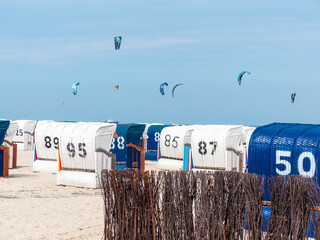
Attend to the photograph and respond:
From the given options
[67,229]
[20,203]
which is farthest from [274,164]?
[20,203]

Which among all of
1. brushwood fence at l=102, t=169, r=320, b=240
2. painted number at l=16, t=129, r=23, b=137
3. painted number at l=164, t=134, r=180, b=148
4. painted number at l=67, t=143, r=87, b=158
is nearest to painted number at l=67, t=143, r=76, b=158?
painted number at l=67, t=143, r=87, b=158

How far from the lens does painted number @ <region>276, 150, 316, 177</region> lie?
991 centimetres

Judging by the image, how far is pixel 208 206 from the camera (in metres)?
7.56

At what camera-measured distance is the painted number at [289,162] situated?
9.91 metres

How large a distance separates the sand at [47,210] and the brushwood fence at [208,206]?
104 inches

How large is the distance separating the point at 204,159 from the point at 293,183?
12.1 metres

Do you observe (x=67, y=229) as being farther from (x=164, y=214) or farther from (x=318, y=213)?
(x=318, y=213)

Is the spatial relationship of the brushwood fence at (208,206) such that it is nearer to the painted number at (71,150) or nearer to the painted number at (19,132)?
the painted number at (71,150)

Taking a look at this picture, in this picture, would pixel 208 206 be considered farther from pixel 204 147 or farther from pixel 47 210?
pixel 204 147

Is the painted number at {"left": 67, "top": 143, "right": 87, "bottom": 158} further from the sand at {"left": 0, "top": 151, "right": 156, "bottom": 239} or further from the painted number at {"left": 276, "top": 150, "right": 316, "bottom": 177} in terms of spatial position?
the painted number at {"left": 276, "top": 150, "right": 316, "bottom": 177}

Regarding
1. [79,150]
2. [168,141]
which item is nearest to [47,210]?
[79,150]

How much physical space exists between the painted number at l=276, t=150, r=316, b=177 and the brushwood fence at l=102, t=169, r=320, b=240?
7.60 feet

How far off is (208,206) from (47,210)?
699 cm

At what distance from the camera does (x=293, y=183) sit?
7.35 m
